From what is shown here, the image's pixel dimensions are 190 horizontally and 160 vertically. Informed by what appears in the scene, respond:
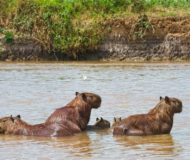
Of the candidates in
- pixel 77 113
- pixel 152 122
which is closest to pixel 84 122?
pixel 77 113

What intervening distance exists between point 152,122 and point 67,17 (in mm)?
20297

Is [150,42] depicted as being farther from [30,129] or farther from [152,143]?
[152,143]

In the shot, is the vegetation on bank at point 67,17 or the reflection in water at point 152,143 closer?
the reflection in water at point 152,143

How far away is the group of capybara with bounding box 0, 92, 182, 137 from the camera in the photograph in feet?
38.9

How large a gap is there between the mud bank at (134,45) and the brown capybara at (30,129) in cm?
1735

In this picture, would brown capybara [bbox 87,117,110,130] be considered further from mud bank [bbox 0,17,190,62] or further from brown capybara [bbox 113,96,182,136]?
mud bank [bbox 0,17,190,62]

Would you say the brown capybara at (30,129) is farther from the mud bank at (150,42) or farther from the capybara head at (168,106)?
the mud bank at (150,42)

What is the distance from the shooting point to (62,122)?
12039mm

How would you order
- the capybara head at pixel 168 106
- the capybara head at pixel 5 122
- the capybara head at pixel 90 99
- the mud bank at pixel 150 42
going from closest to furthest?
the capybara head at pixel 168 106 < the capybara head at pixel 5 122 < the capybara head at pixel 90 99 < the mud bank at pixel 150 42

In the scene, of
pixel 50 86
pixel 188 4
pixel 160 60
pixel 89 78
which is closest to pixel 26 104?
pixel 50 86

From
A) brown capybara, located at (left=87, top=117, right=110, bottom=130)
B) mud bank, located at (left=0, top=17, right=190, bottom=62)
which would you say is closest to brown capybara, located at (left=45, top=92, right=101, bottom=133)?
brown capybara, located at (left=87, top=117, right=110, bottom=130)

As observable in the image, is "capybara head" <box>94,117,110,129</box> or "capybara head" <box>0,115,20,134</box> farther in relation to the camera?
"capybara head" <box>94,117,110,129</box>

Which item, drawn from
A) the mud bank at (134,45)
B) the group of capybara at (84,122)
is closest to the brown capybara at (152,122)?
the group of capybara at (84,122)

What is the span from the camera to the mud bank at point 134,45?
96.9 feet
